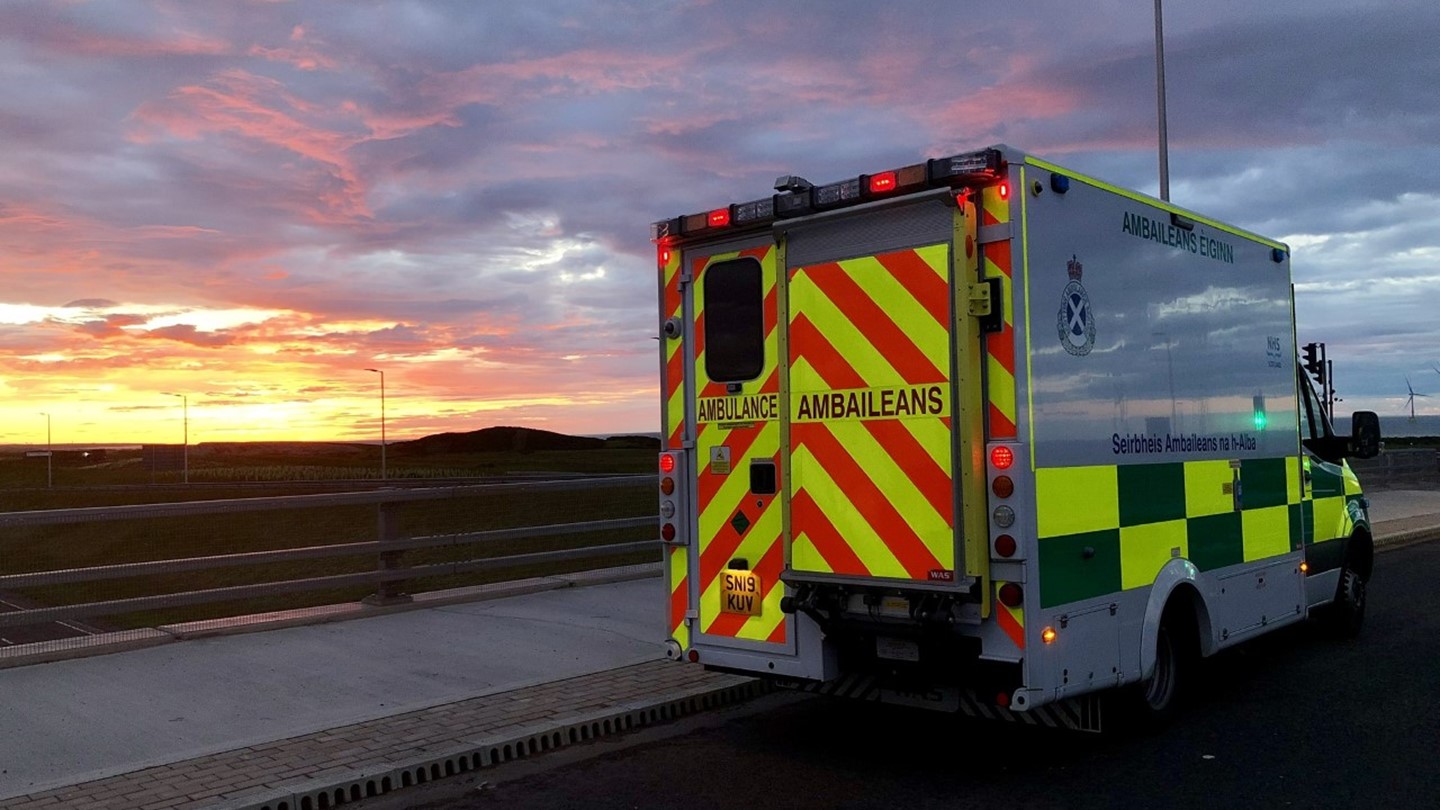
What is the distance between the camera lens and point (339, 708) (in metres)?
6.75

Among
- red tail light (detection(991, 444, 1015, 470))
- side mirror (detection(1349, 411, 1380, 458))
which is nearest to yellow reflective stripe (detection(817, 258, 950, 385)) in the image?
red tail light (detection(991, 444, 1015, 470))

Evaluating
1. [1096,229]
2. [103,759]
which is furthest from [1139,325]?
[103,759]

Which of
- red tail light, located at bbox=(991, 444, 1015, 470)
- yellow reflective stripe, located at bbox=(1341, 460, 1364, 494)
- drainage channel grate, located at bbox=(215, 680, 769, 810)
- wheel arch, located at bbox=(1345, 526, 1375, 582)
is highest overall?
red tail light, located at bbox=(991, 444, 1015, 470)

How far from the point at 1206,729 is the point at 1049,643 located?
6.70ft

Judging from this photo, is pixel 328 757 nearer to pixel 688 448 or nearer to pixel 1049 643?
pixel 688 448

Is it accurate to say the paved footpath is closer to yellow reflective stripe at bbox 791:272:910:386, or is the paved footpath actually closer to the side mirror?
yellow reflective stripe at bbox 791:272:910:386

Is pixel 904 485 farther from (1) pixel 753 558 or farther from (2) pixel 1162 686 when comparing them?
(2) pixel 1162 686

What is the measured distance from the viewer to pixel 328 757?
5805mm

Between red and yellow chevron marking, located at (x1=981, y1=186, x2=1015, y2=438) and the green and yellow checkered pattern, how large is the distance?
1.05ft

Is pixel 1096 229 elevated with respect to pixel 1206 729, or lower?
elevated

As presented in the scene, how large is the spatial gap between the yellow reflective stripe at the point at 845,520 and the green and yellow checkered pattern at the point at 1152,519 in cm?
Result: 76

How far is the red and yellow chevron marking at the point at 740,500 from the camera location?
620 centimetres

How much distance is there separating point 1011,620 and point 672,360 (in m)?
2.60

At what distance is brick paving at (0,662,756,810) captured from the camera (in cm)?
521
